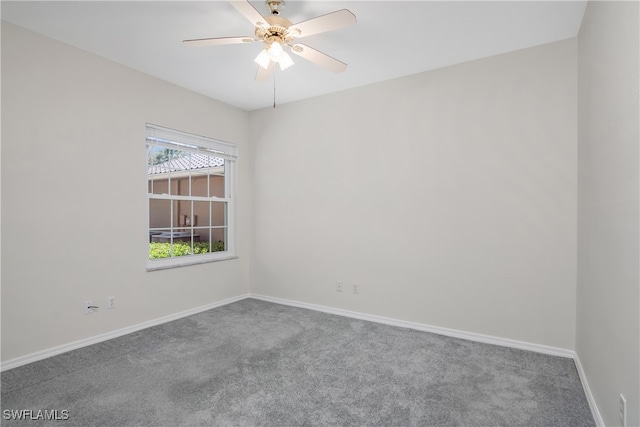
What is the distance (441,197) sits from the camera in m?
3.32

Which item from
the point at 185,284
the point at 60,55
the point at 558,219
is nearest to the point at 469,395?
the point at 558,219

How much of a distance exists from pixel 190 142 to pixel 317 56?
2.12 metres

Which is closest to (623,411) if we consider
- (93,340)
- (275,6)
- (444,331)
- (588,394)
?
(588,394)

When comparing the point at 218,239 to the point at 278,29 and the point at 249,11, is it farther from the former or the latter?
the point at 249,11

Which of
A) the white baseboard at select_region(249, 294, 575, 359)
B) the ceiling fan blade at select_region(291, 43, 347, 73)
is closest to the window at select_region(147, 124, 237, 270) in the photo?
the white baseboard at select_region(249, 294, 575, 359)

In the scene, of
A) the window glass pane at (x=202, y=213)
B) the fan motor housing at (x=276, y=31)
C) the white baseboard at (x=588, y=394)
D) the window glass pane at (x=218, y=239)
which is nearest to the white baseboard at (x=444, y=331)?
Result: the white baseboard at (x=588, y=394)

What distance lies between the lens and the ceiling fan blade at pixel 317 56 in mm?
2424

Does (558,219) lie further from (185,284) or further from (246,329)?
(185,284)

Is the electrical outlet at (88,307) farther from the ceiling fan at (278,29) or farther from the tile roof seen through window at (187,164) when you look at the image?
the ceiling fan at (278,29)

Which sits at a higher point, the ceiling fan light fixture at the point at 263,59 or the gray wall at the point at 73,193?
the ceiling fan light fixture at the point at 263,59

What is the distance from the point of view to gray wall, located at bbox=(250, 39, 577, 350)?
111 inches

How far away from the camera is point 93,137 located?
308 centimetres

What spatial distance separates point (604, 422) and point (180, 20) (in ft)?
12.0

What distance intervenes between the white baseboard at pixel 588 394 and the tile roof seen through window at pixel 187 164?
160 inches
